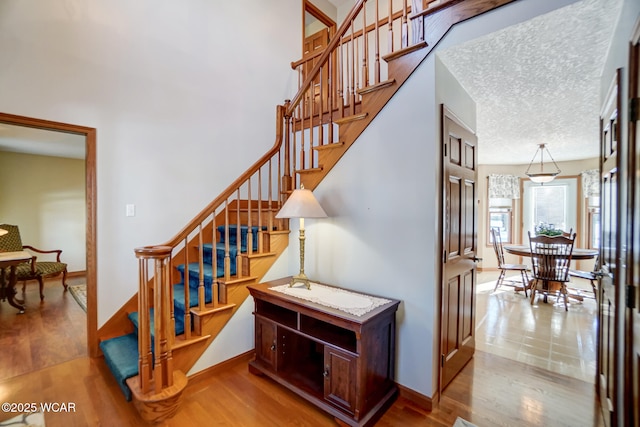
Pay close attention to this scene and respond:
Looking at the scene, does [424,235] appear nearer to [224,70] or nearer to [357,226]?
[357,226]

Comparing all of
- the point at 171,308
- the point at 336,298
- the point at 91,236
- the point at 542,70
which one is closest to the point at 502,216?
the point at 542,70

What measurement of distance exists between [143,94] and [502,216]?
718 centimetres

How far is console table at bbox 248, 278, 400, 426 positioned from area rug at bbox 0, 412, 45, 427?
1.35 m

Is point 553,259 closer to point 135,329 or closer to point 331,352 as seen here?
point 331,352

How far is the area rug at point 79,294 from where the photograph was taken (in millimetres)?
4117

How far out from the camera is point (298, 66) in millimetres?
4289

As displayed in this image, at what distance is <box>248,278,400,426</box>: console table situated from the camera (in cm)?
179

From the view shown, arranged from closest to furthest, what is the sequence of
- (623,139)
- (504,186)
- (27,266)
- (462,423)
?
(623,139), (462,423), (27,266), (504,186)

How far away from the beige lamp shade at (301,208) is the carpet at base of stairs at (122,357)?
157cm

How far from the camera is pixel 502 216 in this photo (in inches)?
260

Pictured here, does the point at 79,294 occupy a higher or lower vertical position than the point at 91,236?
lower

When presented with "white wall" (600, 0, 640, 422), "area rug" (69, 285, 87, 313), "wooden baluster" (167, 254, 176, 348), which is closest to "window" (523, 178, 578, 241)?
"white wall" (600, 0, 640, 422)

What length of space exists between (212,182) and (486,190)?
19.6ft

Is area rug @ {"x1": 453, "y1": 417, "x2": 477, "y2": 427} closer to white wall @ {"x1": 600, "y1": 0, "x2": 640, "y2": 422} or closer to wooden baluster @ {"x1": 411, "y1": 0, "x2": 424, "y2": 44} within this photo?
white wall @ {"x1": 600, "y1": 0, "x2": 640, "y2": 422}
